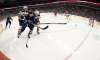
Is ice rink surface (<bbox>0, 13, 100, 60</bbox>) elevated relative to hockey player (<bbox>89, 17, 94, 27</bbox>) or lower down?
lower down

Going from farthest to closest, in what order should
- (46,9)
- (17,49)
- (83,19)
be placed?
(46,9)
(83,19)
(17,49)

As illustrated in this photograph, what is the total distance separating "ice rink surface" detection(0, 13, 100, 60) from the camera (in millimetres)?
5602

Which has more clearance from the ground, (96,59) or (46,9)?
(46,9)

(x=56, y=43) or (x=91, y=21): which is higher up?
(x=91, y=21)

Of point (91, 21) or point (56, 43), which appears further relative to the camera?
point (91, 21)

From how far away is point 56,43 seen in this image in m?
6.24

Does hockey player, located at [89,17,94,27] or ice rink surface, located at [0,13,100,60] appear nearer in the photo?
ice rink surface, located at [0,13,100,60]

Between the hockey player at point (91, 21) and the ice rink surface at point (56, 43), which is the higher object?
the hockey player at point (91, 21)

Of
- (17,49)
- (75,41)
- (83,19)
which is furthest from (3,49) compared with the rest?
(83,19)

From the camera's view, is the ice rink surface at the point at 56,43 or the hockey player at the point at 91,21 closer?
the ice rink surface at the point at 56,43

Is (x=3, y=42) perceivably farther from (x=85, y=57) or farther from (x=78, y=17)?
(x=78, y=17)

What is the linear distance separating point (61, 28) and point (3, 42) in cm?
236

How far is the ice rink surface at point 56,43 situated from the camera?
18.4ft

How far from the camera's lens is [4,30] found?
7176 millimetres
